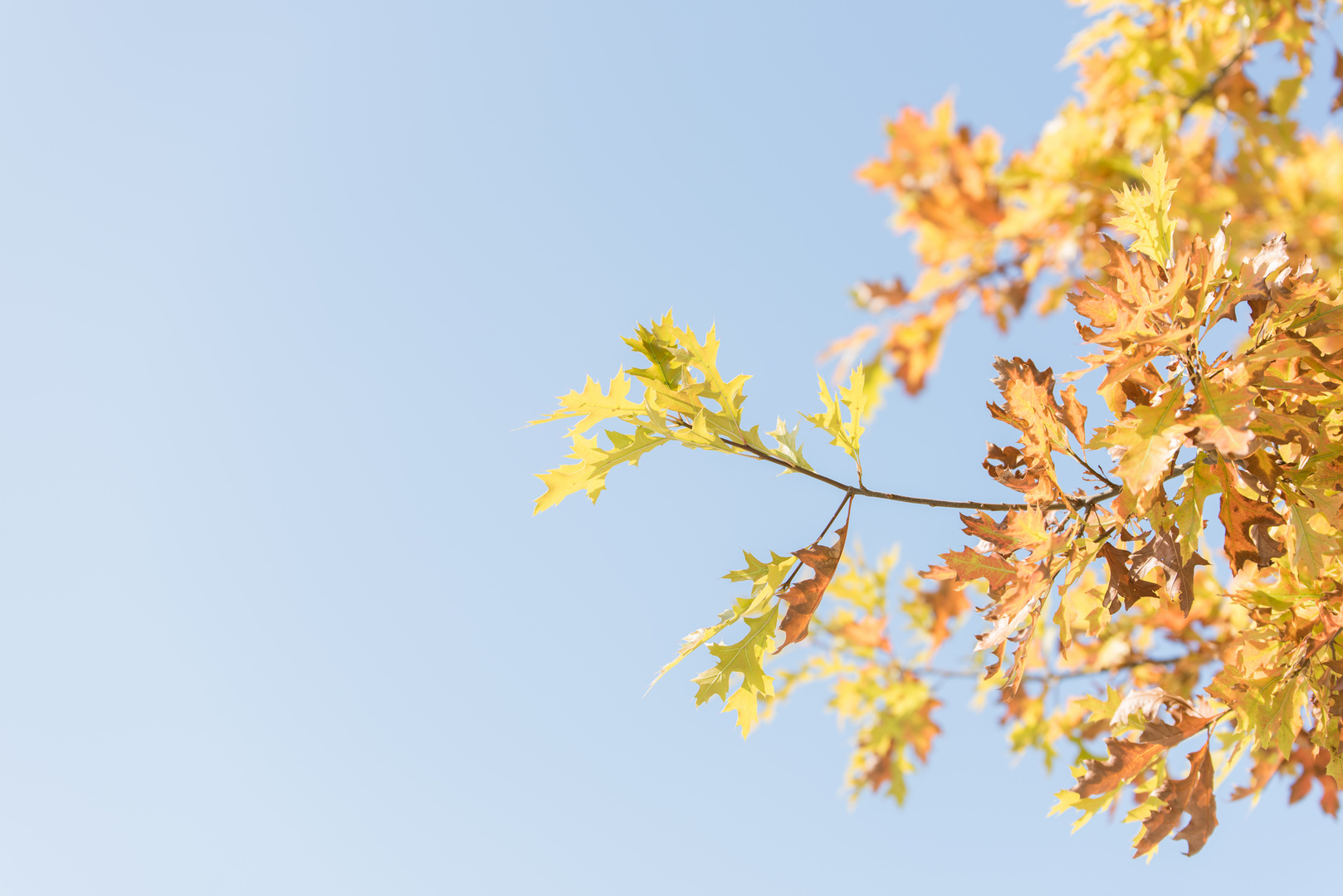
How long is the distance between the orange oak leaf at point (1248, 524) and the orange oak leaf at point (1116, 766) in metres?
0.46

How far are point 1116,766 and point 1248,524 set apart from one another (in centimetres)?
55

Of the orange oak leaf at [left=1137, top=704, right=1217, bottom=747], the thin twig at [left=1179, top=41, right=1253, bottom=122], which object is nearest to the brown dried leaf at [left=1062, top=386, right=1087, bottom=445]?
the orange oak leaf at [left=1137, top=704, right=1217, bottom=747]

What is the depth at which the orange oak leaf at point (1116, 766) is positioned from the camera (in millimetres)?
1589

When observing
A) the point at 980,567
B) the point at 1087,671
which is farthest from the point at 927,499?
the point at 1087,671

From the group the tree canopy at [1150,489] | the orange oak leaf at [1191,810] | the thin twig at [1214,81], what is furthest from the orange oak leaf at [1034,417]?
the thin twig at [1214,81]

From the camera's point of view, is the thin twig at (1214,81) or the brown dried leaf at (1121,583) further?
the thin twig at (1214,81)

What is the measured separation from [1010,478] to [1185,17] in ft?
12.2

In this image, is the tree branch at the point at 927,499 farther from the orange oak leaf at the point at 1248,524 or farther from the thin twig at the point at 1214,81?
the thin twig at the point at 1214,81

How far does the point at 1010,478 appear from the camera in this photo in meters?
1.46

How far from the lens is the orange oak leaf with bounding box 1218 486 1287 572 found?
1324mm

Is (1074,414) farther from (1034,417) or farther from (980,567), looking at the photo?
(980,567)

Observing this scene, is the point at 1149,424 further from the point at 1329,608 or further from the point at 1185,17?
the point at 1185,17

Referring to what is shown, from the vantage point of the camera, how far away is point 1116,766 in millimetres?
1588

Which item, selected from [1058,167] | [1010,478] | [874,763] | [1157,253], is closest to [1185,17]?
[1058,167]
